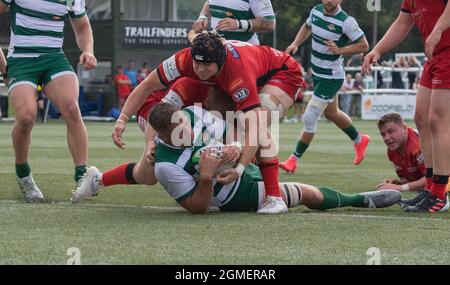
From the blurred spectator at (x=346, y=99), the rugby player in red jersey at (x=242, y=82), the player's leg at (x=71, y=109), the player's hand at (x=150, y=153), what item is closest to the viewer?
the rugby player in red jersey at (x=242, y=82)

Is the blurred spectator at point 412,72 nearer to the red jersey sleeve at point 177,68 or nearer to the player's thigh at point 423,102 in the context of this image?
the player's thigh at point 423,102

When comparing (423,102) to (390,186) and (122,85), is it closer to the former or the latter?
(390,186)

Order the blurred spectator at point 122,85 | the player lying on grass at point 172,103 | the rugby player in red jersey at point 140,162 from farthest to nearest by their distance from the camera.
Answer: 1. the blurred spectator at point 122,85
2. the rugby player in red jersey at point 140,162
3. the player lying on grass at point 172,103

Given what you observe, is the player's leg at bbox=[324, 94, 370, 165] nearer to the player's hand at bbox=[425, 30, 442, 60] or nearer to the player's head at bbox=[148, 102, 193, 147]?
the player's hand at bbox=[425, 30, 442, 60]

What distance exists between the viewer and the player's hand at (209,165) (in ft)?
23.5

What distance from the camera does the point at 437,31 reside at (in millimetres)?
7609

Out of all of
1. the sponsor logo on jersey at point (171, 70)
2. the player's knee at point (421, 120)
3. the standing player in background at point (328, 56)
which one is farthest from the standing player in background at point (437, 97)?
the standing player in background at point (328, 56)

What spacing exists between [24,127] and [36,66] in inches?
21.1

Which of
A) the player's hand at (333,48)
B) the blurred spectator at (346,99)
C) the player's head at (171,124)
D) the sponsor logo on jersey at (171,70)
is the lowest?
the blurred spectator at (346,99)

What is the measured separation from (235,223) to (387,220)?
3.52 ft

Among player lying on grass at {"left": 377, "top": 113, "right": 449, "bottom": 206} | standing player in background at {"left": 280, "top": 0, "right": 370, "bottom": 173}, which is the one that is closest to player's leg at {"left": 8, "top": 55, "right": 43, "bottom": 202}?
player lying on grass at {"left": 377, "top": 113, "right": 449, "bottom": 206}

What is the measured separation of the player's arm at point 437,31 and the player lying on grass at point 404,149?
4.87 feet

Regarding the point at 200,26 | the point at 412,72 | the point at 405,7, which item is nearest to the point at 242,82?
the point at 405,7

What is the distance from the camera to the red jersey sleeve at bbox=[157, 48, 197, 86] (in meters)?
7.85
